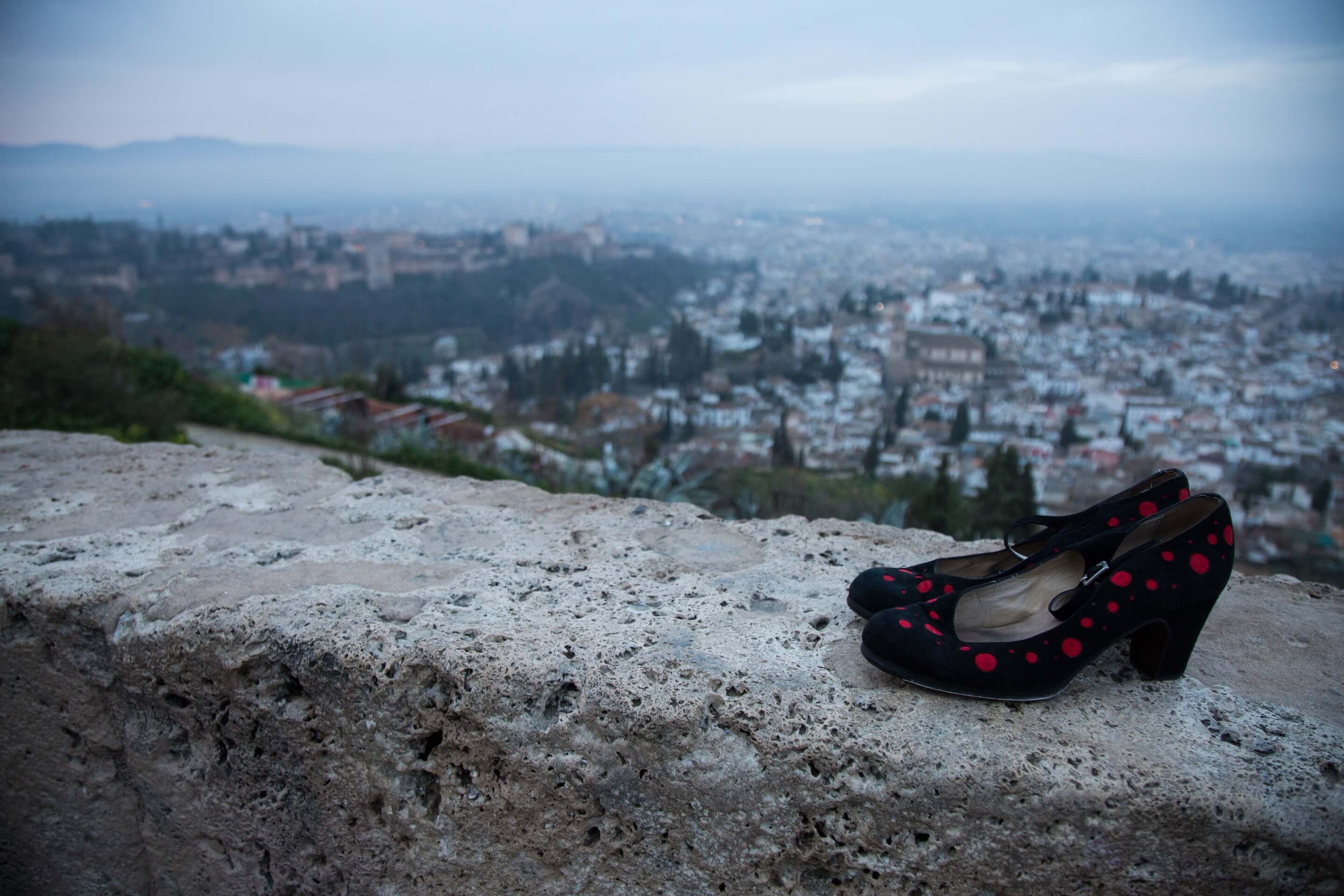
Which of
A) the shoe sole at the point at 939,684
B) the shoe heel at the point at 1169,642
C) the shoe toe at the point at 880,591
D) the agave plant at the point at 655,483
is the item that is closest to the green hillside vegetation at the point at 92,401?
the agave plant at the point at 655,483

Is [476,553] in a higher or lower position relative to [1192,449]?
higher

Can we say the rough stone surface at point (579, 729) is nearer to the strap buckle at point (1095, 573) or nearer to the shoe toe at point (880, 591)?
the shoe toe at point (880, 591)

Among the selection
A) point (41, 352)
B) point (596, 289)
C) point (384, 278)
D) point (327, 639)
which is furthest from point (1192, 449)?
point (384, 278)

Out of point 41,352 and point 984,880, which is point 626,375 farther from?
point 984,880

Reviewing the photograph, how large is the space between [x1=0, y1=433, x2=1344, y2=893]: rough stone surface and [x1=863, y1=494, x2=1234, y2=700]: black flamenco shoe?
0.07m

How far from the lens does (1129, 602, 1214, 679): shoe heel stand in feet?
5.02

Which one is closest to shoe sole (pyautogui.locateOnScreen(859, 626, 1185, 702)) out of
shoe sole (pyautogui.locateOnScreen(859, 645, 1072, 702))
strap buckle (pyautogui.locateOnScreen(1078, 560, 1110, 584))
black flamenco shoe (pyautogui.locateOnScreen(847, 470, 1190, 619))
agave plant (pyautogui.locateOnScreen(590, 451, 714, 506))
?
shoe sole (pyautogui.locateOnScreen(859, 645, 1072, 702))

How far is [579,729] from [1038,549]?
112cm

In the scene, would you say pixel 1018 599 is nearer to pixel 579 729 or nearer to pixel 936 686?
pixel 936 686

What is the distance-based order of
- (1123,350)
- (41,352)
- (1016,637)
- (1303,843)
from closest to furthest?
(1303,843) → (1016,637) → (41,352) → (1123,350)

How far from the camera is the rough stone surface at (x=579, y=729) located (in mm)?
1381

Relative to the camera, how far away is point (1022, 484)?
7.47 meters

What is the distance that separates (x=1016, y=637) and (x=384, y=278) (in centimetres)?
2797

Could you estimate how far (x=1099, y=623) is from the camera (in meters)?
1.47
